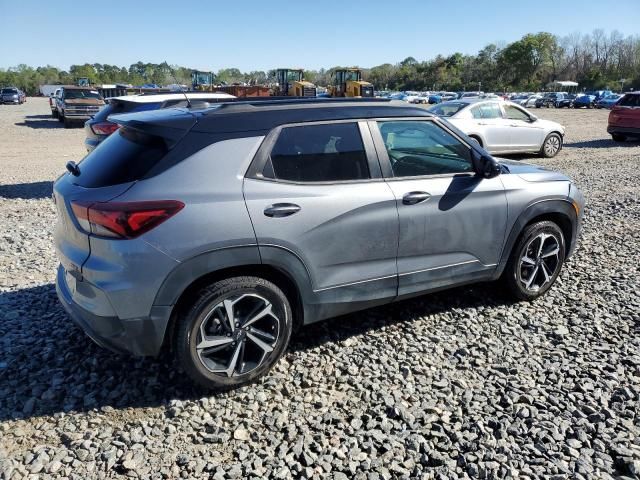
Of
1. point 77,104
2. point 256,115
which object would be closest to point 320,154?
point 256,115

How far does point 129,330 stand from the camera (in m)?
2.99

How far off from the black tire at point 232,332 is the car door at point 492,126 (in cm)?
1092

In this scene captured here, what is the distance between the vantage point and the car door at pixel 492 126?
1300cm

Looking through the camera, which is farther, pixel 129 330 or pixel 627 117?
pixel 627 117

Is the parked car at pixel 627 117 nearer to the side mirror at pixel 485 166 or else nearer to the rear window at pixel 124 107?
the rear window at pixel 124 107

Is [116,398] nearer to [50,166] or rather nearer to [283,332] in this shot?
[283,332]

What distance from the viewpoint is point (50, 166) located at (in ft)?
42.8

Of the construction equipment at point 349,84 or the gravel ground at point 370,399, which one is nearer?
the gravel ground at point 370,399

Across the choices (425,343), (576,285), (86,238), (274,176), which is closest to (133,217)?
(86,238)

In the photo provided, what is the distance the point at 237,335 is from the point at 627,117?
18.0 metres

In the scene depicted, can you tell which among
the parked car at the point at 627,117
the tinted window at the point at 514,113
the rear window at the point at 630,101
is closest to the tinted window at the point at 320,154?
the tinted window at the point at 514,113

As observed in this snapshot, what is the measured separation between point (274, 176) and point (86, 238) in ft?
3.86

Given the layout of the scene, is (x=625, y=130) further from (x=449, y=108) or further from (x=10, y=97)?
(x=10, y=97)

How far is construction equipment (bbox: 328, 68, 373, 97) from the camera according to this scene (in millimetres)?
31020
